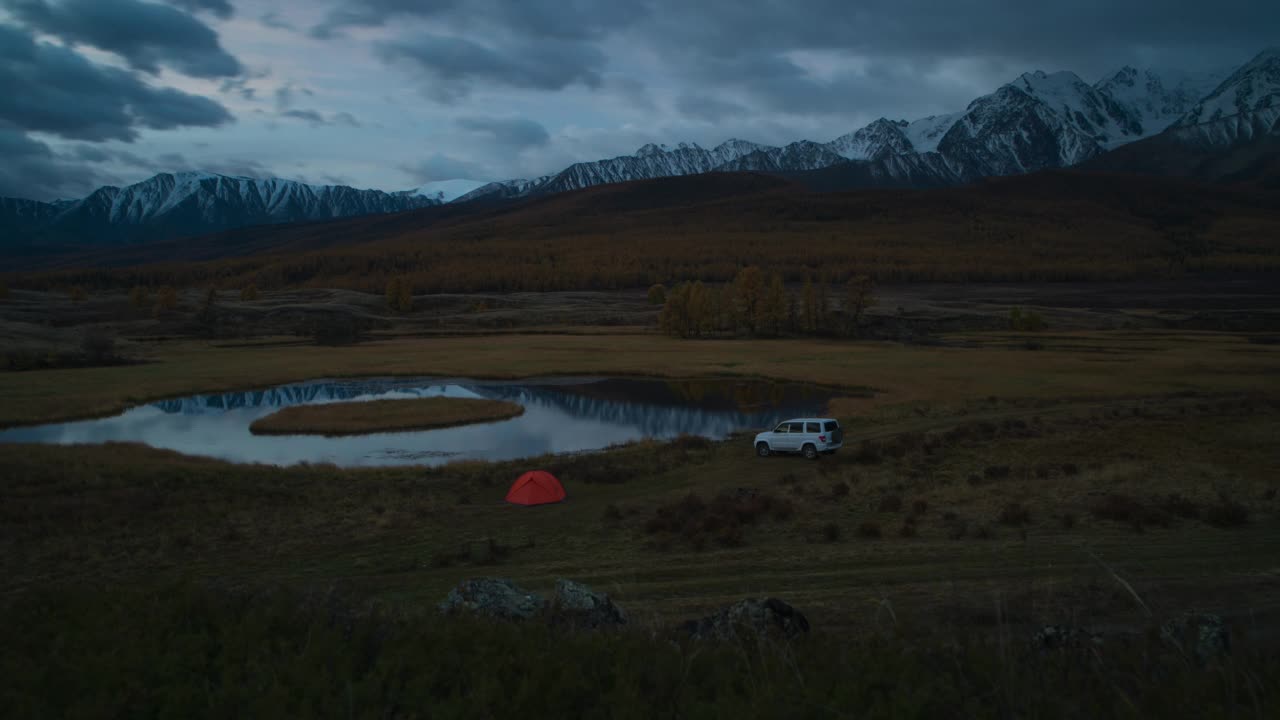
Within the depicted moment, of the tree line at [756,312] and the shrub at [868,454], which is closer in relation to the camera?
the shrub at [868,454]

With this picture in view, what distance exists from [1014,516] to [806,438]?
36.6ft

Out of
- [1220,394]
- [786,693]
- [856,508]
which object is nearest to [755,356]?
[1220,394]

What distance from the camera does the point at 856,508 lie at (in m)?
20.2

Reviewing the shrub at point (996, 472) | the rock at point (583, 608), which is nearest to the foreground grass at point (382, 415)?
the shrub at point (996, 472)

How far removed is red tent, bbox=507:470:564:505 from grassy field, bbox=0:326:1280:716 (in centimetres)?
48

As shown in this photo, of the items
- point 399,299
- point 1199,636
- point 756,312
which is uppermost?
point 399,299

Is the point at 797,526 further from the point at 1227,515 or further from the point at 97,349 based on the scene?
the point at 97,349

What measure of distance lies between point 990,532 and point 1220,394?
35406mm

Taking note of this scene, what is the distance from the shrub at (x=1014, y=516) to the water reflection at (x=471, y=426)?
815 inches

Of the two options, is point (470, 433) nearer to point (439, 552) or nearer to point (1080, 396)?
point (439, 552)

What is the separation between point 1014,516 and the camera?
1756cm

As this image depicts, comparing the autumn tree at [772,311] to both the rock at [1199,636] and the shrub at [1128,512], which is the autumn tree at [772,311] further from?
the rock at [1199,636]

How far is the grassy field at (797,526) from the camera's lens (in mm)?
10672

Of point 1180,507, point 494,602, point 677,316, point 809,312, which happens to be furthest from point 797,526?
point 809,312
